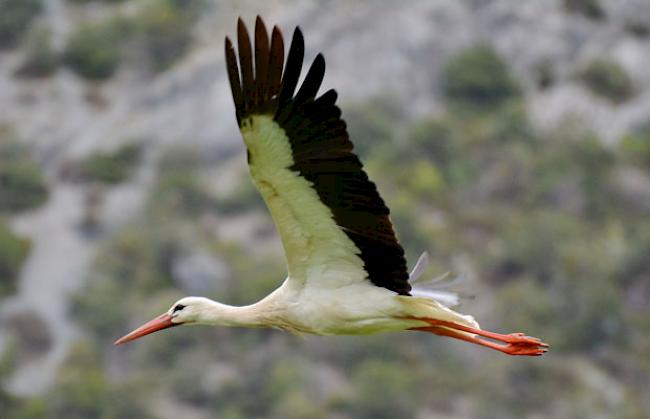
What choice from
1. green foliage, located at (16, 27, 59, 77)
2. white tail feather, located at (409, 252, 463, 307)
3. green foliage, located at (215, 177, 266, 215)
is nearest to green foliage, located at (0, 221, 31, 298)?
green foliage, located at (215, 177, 266, 215)

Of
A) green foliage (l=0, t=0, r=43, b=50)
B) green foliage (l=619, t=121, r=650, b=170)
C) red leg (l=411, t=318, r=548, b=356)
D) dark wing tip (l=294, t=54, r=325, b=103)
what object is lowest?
red leg (l=411, t=318, r=548, b=356)

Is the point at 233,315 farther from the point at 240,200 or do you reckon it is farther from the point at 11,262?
the point at 240,200

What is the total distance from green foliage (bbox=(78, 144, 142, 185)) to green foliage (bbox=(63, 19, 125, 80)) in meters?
4.30

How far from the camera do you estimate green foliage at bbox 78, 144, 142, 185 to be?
4625 cm

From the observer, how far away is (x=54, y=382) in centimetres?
3878

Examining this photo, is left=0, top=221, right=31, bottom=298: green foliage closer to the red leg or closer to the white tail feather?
the white tail feather

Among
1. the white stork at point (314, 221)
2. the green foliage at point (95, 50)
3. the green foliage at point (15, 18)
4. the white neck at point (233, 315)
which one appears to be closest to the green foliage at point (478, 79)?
the green foliage at point (95, 50)

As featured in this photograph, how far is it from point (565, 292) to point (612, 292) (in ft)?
4.60

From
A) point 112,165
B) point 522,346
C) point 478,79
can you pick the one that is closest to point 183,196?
point 112,165

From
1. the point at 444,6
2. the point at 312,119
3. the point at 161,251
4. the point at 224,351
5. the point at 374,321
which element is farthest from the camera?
the point at 444,6

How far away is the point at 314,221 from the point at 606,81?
134ft

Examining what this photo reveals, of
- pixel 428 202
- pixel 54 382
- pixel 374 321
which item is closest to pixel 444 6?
pixel 428 202

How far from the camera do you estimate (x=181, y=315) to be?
1062cm

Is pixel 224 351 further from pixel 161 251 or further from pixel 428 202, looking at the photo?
pixel 428 202
